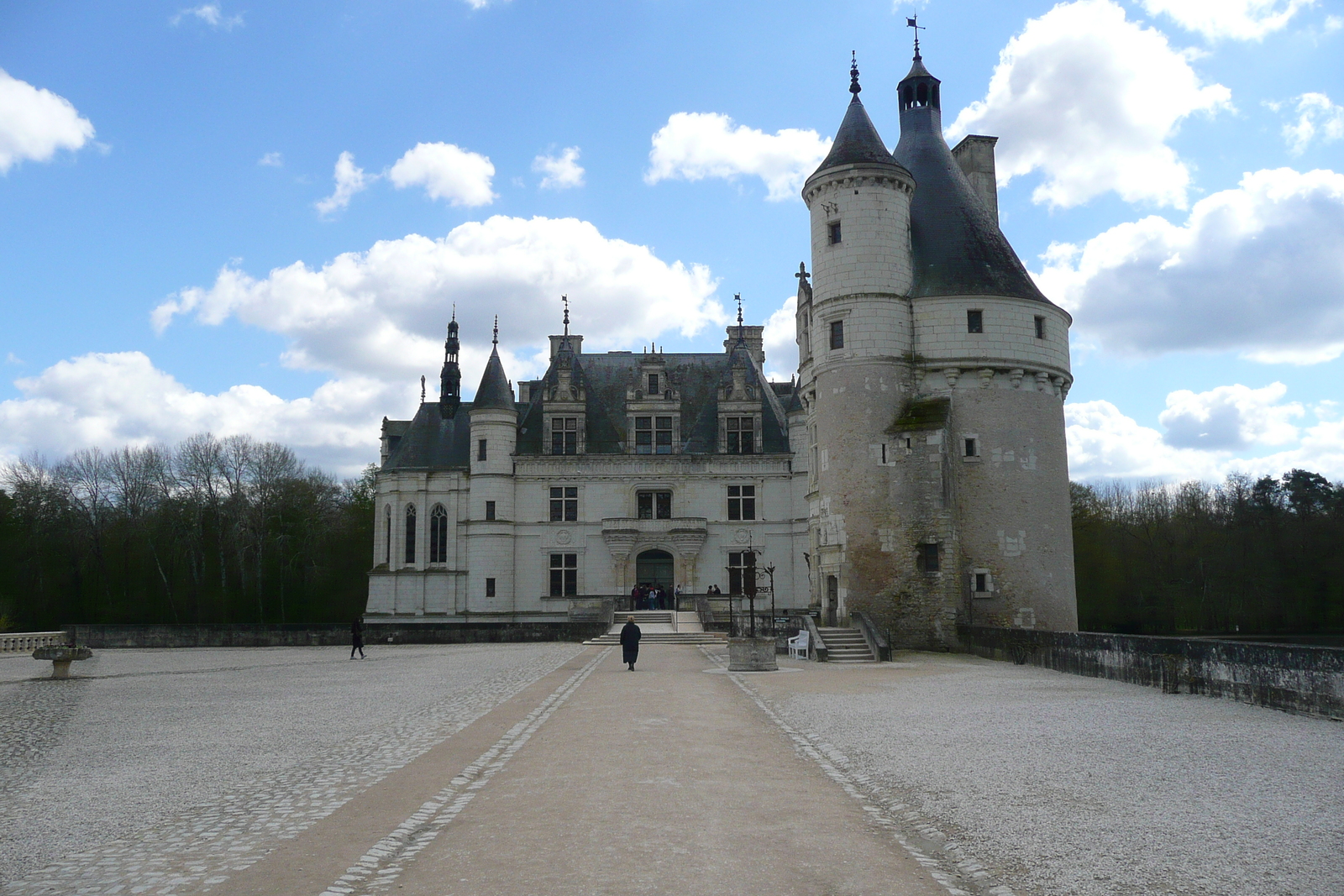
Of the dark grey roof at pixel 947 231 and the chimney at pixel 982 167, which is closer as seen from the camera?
the dark grey roof at pixel 947 231

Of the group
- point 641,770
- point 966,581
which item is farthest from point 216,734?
point 966,581

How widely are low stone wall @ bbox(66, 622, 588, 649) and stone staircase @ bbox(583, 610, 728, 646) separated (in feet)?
6.68

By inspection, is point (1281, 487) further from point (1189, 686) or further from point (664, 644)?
point (1189, 686)

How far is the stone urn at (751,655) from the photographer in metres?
21.5

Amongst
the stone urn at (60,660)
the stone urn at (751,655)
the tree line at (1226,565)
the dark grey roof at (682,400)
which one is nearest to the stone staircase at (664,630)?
the stone urn at (751,655)

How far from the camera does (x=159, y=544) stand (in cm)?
5512

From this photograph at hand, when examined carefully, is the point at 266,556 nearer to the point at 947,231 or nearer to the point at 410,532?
the point at 410,532

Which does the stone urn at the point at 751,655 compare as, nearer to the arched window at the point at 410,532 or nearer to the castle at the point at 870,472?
the castle at the point at 870,472

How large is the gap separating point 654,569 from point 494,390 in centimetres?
1107

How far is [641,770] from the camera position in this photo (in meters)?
9.21

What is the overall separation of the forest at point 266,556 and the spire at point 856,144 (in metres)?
34.3

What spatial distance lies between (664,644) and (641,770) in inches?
854

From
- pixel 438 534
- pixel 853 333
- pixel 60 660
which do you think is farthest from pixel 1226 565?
pixel 60 660

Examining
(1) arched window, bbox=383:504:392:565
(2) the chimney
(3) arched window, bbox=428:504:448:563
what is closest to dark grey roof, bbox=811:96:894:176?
(2) the chimney
